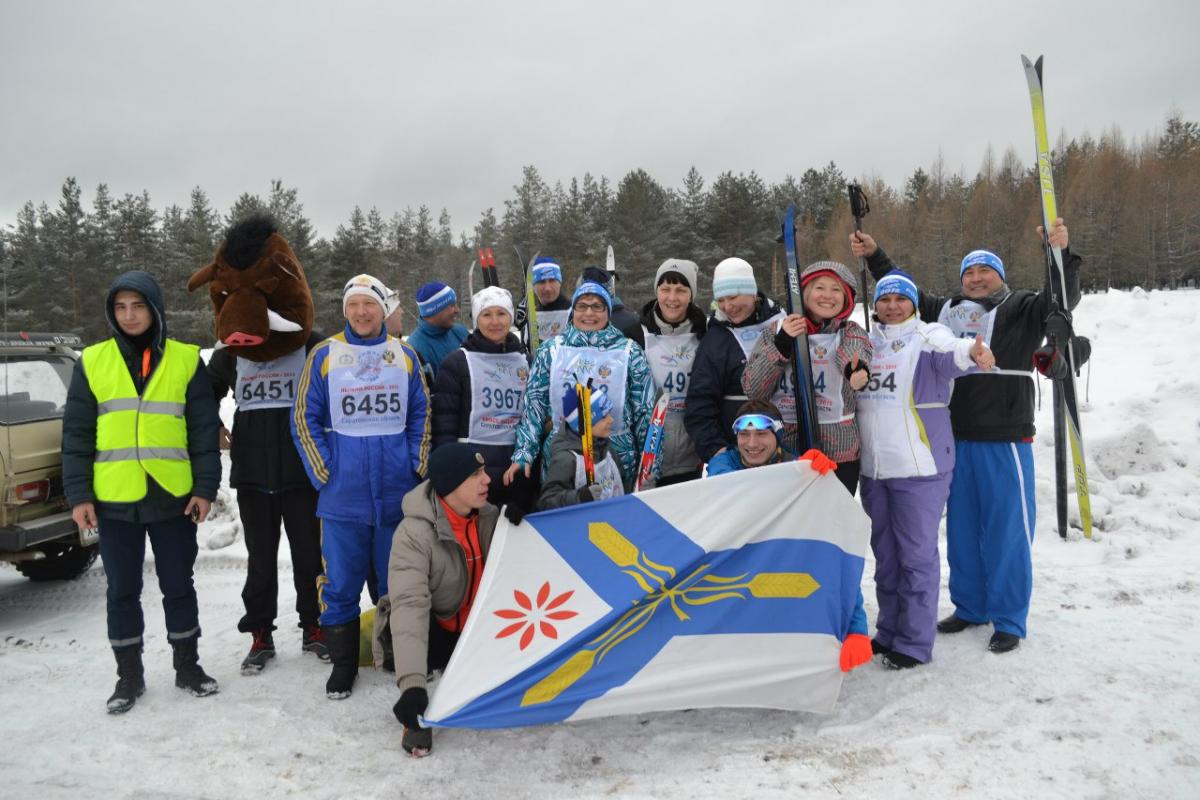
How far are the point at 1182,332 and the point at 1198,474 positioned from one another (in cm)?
429

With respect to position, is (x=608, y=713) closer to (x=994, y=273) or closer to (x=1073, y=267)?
(x=994, y=273)

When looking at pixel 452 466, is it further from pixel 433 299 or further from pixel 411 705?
pixel 433 299

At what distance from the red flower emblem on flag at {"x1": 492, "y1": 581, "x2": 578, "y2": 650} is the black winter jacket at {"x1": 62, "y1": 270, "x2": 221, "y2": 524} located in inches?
75.9

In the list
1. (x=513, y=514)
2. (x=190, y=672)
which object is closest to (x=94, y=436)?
(x=190, y=672)

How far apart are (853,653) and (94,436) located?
13.8 ft

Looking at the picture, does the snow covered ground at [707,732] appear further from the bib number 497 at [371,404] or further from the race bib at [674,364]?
the race bib at [674,364]

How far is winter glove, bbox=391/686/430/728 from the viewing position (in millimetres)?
3221

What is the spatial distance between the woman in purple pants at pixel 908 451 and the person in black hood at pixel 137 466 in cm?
388

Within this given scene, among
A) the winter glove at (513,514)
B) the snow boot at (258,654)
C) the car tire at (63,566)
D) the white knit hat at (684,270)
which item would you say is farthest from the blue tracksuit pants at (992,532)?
the car tire at (63,566)

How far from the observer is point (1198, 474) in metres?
7.17

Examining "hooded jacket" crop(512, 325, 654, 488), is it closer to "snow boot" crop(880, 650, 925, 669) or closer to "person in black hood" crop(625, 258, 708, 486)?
"person in black hood" crop(625, 258, 708, 486)

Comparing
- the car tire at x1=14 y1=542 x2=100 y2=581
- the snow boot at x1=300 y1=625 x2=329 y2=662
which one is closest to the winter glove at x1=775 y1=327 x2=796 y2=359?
the snow boot at x1=300 y1=625 x2=329 y2=662

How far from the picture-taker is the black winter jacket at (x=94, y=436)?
152 inches

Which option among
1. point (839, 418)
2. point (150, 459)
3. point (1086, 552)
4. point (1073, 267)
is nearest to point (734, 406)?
point (839, 418)
